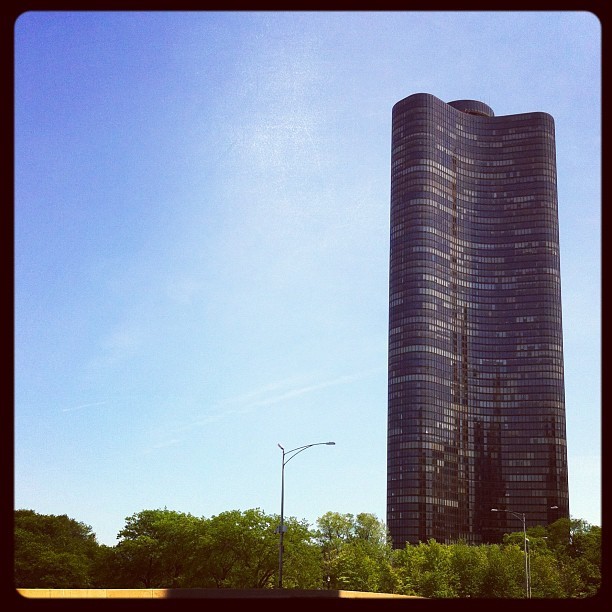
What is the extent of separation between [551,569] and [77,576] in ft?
171

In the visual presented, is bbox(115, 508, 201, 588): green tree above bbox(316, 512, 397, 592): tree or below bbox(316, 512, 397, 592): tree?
above

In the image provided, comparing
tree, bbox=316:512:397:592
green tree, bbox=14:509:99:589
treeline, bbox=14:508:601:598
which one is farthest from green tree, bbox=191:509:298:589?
tree, bbox=316:512:397:592

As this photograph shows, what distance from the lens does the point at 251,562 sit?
74375mm

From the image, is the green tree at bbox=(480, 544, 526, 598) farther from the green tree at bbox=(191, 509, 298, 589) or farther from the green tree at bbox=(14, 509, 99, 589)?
the green tree at bbox=(14, 509, 99, 589)

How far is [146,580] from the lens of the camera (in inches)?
3155

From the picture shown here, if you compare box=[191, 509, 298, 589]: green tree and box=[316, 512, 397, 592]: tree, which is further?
box=[316, 512, 397, 592]: tree

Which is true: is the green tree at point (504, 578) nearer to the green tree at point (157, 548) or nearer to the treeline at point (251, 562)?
the treeline at point (251, 562)

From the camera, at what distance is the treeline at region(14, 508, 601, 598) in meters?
73.8

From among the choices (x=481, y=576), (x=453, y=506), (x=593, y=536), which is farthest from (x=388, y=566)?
(x=453, y=506)

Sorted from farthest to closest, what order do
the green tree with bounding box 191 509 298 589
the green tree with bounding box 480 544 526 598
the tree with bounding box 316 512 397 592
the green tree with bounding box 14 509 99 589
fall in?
the tree with bounding box 316 512 397 592 → the green tree with bounding box 480 544 526 598 → the green tree with bounding box 14 509 99 589 → the green tree with bounding box 191 509 298 589

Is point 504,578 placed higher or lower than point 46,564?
lower

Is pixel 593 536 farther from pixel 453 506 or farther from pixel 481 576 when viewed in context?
pixel 453 506

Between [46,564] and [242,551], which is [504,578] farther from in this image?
[46,564]

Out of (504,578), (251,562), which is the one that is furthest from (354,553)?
(251,562)
